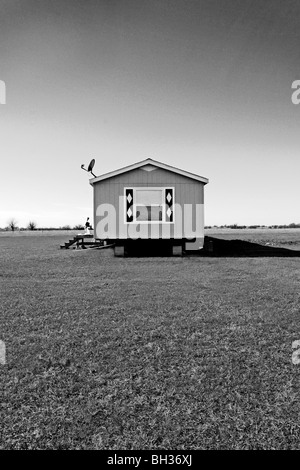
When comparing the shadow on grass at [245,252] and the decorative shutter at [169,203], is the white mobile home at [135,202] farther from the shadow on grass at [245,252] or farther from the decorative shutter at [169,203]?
the shadow on grass at [245,252]

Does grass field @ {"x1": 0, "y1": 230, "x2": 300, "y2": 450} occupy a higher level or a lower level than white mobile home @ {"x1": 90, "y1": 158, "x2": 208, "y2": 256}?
lower

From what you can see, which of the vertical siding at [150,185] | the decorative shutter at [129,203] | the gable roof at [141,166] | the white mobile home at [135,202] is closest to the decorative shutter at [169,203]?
the white mobile home at [135,202]

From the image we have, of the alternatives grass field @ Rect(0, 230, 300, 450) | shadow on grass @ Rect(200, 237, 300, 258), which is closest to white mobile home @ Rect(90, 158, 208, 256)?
shadow on grass @ Rect(200, 237, 300, 258)

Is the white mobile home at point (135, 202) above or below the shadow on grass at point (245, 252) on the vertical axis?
above

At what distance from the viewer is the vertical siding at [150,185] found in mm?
16203

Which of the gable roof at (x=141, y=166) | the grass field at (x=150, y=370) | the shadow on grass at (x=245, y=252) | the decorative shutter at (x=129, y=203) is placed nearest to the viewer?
the grass field at (x=150, y=370)

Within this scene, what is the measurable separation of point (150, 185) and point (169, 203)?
55.9 inches

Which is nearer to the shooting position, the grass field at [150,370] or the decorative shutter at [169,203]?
the grass field at [150,370]

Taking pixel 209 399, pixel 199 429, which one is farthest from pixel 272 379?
pixel 199 429

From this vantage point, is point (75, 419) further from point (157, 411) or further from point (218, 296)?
point (218, 296)

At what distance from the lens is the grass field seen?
284cm

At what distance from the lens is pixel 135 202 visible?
53.7 ft

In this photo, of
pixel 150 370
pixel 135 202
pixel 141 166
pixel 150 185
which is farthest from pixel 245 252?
pixel 150 370

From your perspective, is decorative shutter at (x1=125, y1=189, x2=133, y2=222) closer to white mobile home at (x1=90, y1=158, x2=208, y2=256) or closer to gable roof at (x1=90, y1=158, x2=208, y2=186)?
white mobile home at (x1=90, y1=158, x2=208, y2=256)
